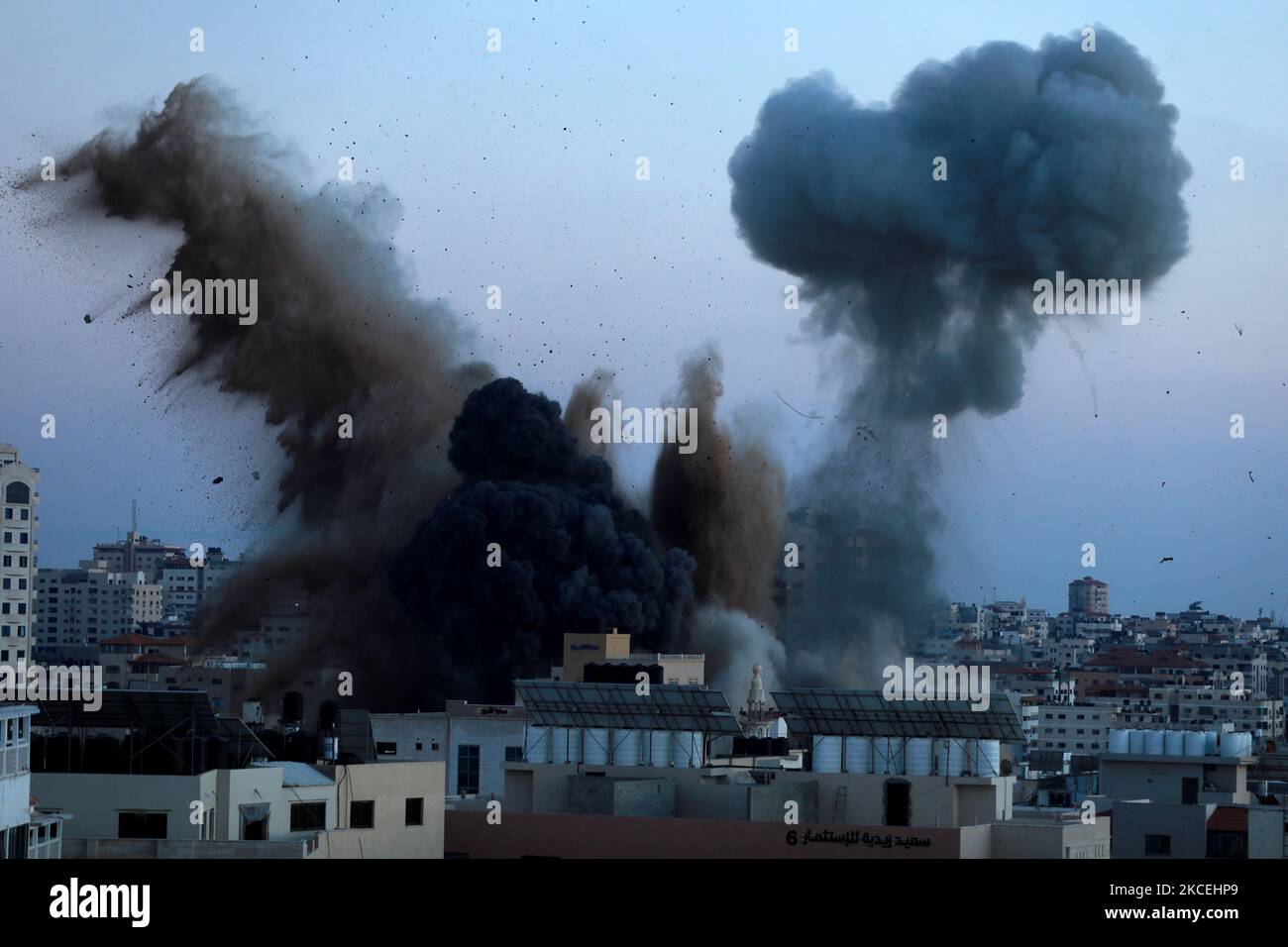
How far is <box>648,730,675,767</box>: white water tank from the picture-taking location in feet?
108

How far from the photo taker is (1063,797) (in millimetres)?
39469

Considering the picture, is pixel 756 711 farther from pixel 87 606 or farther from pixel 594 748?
pixel 87 606

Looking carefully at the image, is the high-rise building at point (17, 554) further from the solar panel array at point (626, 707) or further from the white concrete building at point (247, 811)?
the white concrete building at point (247, 811)

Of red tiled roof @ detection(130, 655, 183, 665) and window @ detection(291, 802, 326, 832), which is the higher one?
red tiled roof @ detection(130, 655, 183, 665)

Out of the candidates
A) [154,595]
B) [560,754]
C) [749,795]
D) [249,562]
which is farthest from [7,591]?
[154,595]

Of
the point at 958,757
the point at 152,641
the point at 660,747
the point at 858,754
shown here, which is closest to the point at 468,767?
the point at 660,747

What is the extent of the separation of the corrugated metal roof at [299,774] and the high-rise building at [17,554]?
38567 millimetres

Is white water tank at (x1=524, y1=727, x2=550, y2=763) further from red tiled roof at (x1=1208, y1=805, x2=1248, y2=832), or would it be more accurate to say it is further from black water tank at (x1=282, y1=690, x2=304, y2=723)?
red tiled roof at (x1=1208, y1=805, x2=1248, y2=832)

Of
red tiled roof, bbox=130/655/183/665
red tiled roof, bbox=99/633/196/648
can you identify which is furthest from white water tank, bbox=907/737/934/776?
red tiled roof, bbox=99/633/196/648

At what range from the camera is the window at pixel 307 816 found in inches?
1041

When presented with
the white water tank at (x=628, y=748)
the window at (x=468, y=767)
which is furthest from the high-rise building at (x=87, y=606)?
the white water tank at (x=628, y=748)

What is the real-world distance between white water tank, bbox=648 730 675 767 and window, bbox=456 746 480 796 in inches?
598

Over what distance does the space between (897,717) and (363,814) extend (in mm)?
7481

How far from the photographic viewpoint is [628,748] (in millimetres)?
33062
